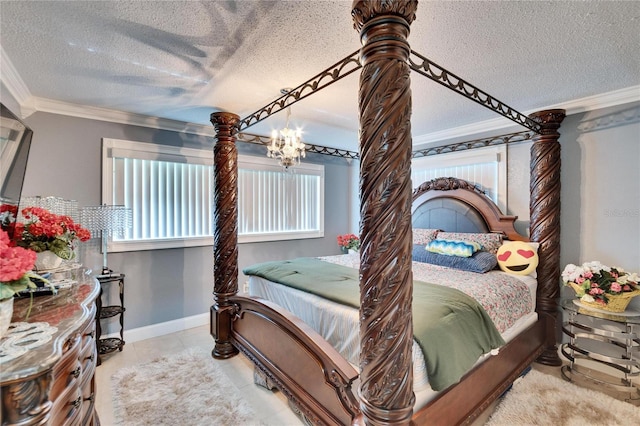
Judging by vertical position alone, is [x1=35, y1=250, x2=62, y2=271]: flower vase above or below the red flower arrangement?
below

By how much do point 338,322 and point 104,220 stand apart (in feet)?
8.37

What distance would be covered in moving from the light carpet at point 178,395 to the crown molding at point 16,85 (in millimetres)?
2584

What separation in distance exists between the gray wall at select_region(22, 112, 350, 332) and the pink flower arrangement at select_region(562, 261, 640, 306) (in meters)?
3.57

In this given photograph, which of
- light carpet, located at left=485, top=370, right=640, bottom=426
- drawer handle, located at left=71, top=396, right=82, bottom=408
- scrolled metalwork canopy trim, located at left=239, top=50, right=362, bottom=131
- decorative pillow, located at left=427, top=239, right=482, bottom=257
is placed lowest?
light carpet, located at left=485, top=370, right=640, bottom=426

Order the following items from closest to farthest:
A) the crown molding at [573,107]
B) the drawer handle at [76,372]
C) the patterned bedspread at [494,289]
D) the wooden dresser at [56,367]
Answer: the wooden dresser at [56,367] < the drawer handle at [76,372] < the patterned bedspread at [494,289] < the crown molding at [573,107]

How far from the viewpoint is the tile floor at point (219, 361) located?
80.7 inches

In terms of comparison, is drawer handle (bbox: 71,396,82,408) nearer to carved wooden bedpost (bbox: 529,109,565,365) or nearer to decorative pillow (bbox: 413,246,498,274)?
decorative pillow (bbox: 413,246,498,274)

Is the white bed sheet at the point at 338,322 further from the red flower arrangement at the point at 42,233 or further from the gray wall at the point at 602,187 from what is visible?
the red flower arrangement at the point at 42,233

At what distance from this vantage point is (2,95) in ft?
7.30

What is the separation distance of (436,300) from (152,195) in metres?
3.38

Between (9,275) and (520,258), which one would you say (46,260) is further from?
(520,258)

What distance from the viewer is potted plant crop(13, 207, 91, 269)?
157 centimetres

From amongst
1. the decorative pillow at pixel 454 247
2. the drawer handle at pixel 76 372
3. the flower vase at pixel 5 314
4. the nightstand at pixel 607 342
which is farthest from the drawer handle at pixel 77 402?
the nightstand at pixel 607 342

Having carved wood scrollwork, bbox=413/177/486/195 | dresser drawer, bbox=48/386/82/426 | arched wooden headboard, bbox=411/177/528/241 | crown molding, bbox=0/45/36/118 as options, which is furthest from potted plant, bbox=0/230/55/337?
carved wood scrollwork, bbox=413/177/486/195
